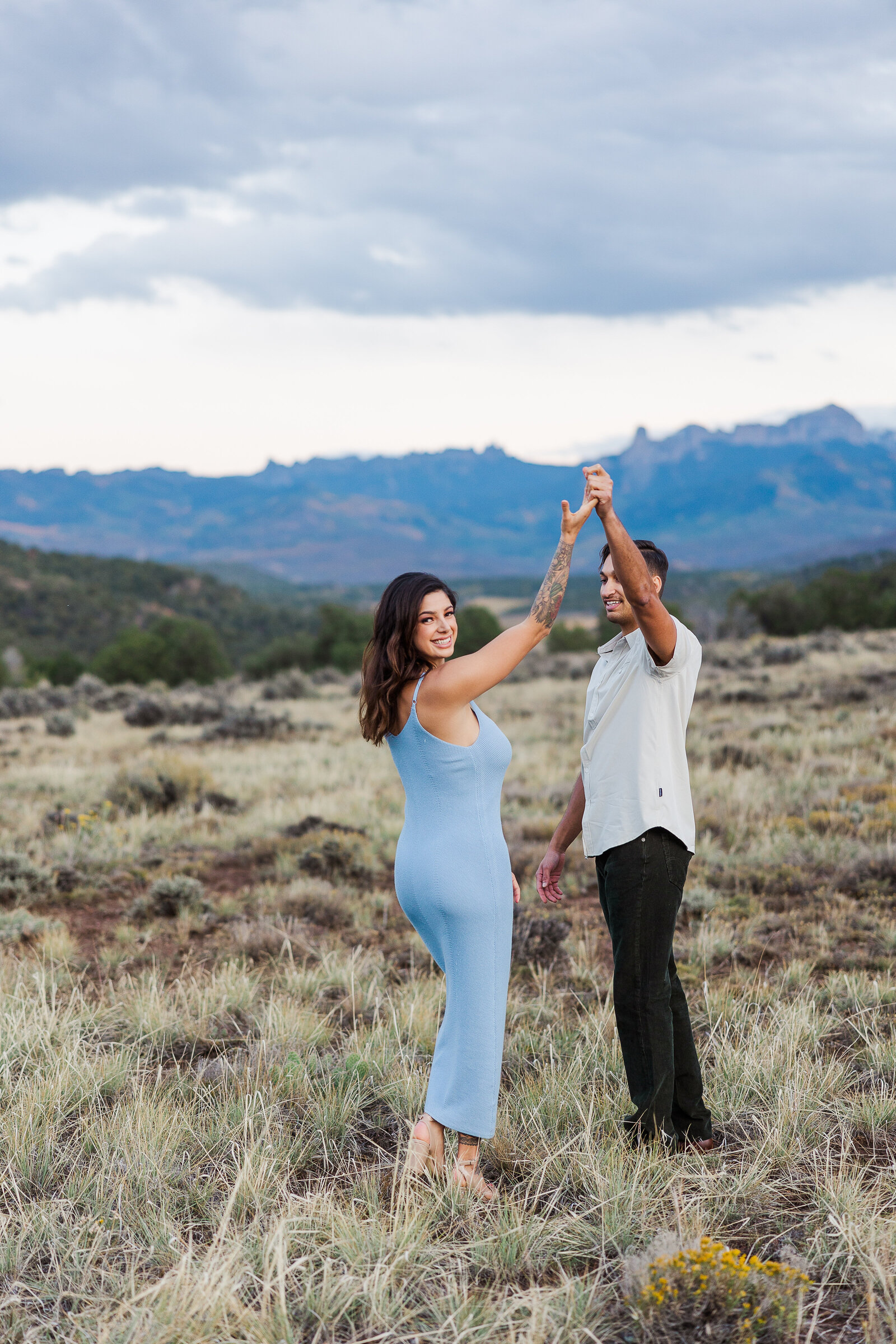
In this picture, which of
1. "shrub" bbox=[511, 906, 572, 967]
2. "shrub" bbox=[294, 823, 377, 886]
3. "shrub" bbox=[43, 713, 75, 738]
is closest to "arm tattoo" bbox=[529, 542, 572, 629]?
"shrub" bbox=[511, 906, 572, 967]

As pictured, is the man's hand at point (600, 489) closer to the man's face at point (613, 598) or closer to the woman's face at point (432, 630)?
the man's face at point (613, 598)

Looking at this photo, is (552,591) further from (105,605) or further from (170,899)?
(105,605)

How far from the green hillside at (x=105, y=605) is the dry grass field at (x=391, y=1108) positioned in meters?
46.6

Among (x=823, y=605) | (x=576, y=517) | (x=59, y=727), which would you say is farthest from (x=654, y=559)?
(x=823, y=605)

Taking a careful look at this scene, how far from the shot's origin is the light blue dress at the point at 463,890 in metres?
3.12

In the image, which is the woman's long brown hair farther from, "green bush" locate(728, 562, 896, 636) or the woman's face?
"green bush" locate(728, 562, 896, 636)

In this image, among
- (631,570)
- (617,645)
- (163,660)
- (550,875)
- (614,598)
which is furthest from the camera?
(163,660)

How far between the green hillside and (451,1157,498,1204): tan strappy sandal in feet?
166

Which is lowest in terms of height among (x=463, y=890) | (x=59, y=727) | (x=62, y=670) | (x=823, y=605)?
(x=62, y=670)

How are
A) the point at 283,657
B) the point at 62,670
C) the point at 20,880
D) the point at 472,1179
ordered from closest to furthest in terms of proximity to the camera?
1. the point at 472,1179
2. the point at 20,880
3. the point at 283,657
4. the point at 62,670

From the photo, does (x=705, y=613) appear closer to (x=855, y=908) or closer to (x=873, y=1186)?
(x=855, y=908)

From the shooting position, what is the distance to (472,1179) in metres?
3.24

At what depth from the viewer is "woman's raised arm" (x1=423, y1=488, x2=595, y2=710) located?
2.97m

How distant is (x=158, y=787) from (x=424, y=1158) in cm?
830
